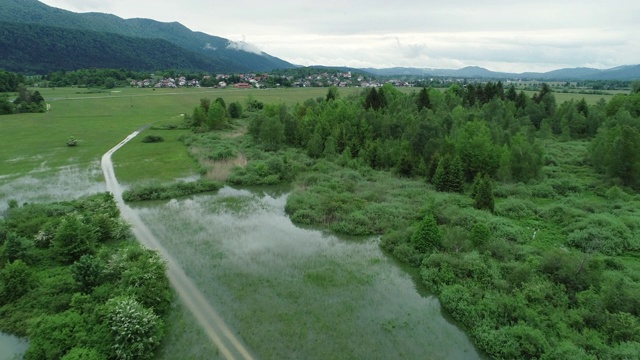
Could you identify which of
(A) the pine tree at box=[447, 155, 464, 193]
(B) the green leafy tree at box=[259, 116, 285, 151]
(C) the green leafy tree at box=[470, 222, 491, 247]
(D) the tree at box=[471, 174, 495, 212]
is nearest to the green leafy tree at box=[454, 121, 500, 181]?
(A) the pine tree at box=[447, 155, 464, 193]

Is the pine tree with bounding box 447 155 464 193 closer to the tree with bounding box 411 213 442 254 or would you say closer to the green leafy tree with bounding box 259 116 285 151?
the tree with bounding box 411 213 442 254

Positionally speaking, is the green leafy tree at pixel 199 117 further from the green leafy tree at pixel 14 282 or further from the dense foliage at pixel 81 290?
the green leafy tree at pixel 14 282

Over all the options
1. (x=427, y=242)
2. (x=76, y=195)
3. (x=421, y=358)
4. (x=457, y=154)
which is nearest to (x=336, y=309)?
(x=421, y=358)

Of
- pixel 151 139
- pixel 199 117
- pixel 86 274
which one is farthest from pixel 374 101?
pixel 86 274

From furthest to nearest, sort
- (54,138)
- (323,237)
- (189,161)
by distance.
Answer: (54,138), (189,161), (323,237)

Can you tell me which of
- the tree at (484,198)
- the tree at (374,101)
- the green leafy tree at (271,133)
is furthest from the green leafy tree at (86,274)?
the tree at (374,101)

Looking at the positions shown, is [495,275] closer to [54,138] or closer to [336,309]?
[336,309]
